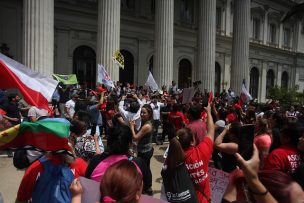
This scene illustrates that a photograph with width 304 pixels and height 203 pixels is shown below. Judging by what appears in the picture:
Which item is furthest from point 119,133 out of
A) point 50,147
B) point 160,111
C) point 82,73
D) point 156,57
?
point 82,73

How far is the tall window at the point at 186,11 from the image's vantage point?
99.7 feet

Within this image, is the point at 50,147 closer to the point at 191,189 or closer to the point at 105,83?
the point at 191,189

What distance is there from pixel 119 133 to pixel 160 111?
9980 mm

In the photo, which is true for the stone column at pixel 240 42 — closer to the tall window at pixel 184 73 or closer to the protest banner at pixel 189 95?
the tall window at pixel 184 73

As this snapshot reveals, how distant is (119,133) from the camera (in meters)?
3.63

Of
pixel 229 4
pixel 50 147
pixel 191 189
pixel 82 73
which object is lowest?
pixel 191 189

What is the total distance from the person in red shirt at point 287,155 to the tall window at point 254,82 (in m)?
35.5

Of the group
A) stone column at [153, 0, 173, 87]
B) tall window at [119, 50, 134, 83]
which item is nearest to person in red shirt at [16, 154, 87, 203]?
stone column at [153, 0, 173, 87]

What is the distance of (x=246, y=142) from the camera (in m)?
3.25

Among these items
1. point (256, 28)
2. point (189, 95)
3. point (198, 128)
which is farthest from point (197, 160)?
point (256, 28)

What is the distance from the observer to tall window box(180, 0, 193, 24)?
1196 inches

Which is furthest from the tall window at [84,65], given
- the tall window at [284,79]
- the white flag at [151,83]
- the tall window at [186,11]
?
the tall window at [284,79]

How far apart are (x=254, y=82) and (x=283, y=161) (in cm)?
3675

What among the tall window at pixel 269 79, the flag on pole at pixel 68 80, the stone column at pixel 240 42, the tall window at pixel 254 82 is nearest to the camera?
the flag on pole at pixel 68 80
